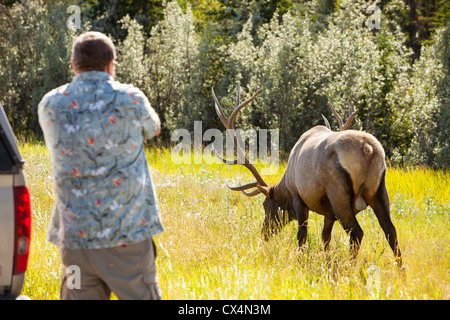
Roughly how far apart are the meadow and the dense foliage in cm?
467

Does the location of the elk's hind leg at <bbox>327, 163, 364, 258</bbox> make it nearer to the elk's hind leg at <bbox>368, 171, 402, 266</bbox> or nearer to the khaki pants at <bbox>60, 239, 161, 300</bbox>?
the elk's hind leg at <bbox>368, 171, 402, 266</bbox>

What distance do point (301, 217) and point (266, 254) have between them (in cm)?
91

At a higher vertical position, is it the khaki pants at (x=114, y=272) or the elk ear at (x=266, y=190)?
the khaki pants at (x=114, y=272)

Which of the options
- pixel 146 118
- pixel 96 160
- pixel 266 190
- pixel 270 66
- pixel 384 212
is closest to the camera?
pixel 96 160

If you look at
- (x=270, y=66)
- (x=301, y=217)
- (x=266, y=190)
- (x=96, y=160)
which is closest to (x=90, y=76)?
(x=96, y=160)

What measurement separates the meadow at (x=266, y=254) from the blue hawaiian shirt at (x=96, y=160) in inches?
61.7

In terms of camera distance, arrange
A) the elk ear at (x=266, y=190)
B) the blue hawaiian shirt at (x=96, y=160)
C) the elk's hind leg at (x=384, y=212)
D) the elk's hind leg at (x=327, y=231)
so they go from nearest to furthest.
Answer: the blue hawaiian shirt at (x=96, y=160) < the elk's hind leg at (x=384, y=212) < the elk's hind leg at (x=327, y=231) < the elk ear at (x=266, y=190)

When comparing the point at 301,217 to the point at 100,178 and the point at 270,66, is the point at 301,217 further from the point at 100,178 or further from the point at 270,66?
the point at 270,66

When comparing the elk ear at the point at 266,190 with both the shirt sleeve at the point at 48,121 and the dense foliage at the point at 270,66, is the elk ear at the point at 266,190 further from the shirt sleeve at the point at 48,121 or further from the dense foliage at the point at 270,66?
the dense foliage at the point at 270,66


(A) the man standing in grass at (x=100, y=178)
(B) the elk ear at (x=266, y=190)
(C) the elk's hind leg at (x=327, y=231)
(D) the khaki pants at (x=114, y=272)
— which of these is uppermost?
(A) the man standing in grass at (x=100, y=178)

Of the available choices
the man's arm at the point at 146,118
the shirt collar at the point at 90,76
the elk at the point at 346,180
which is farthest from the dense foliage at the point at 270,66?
the shirt collar at the point at 90,76

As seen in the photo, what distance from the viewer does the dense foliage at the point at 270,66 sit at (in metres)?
13.1

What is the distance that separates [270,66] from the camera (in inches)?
547

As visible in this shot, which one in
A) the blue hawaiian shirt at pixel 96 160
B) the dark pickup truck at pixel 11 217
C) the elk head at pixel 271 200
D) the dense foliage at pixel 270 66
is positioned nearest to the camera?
the blue hawaiian shirt at pixel 96 160
